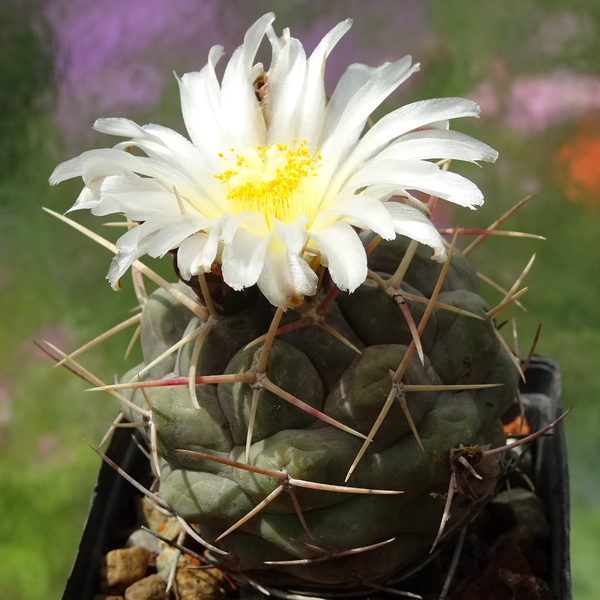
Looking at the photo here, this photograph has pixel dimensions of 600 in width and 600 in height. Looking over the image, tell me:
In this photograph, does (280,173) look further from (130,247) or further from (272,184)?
(130,247)

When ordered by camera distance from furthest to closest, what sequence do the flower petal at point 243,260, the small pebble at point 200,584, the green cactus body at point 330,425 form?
the small pebble at point 200,584 → the green cactus body at point 330,425 → the flower petal at point 243,260

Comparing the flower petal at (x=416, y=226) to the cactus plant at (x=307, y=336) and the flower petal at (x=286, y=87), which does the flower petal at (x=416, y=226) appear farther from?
the flower petal at (x=286, y=87)

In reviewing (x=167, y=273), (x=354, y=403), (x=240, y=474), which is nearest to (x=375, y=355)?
(x=354, y=403)

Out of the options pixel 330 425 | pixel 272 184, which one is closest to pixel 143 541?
pixel 330 425

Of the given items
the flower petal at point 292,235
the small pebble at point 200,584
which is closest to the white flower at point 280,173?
the flower petal at point 292,235

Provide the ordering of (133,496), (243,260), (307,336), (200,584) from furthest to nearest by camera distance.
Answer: (133,496) → (200,584) → (307,336) → (243,260)

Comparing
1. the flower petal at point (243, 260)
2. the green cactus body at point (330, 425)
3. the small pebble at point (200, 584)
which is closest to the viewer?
the flower petal at point (243, 260)

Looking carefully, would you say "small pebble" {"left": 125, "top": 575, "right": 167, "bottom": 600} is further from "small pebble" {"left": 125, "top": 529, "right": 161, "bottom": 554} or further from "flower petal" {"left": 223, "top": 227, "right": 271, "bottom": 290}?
"flower petal" {"left": 223, "top": 227, "right": 271, "bottom": 290}
